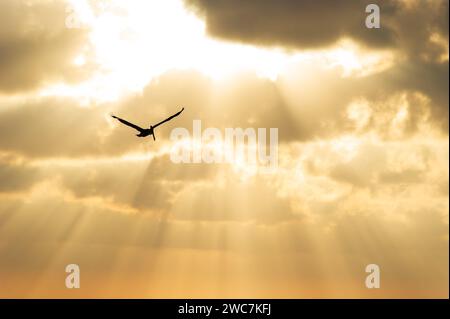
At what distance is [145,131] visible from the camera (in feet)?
422
